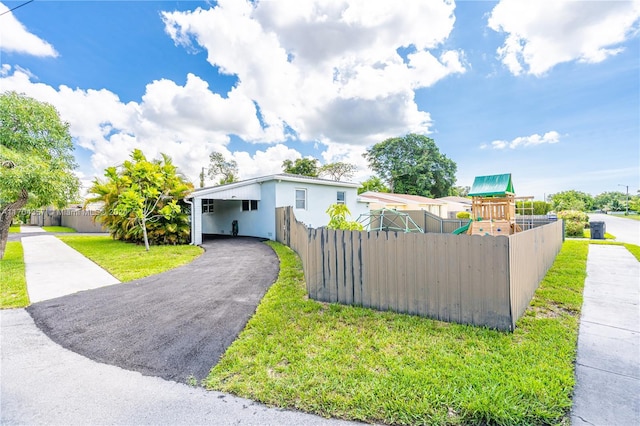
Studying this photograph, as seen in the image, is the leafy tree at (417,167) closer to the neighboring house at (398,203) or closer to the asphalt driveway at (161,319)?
the neighboring house at (398,203)

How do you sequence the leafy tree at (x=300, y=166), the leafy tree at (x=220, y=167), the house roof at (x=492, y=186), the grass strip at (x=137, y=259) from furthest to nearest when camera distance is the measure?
1. the leafy tree at (x=220, y=167)
2. the leafy tree at (x=300, y=166)
3. the house roof at (x=492, y=186)
4. the grass strip at (x=137, y=259)

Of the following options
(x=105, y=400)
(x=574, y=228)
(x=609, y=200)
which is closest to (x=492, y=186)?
(x=574, y=228)

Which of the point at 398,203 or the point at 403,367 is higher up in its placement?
the point at 398,203

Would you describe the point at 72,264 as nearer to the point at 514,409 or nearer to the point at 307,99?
the point at 514,409

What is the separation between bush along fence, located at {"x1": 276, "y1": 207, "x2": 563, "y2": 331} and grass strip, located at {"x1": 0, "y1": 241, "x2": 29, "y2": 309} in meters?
5.44

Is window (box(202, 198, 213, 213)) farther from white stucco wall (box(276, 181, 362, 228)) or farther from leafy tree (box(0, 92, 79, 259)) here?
leafy tree (box(0, 92, 79, 259))

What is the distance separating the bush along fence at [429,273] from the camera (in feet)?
11.6

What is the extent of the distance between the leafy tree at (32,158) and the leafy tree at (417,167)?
36.7 metres

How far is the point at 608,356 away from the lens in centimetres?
299

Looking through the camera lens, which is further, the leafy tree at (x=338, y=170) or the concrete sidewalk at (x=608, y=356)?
the leafy tree at (x=338, y=170)

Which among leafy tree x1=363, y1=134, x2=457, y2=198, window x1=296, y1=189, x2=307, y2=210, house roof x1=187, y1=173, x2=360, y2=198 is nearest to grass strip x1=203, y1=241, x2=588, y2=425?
house roof x1=187, y1=173, x2=360, y2=198

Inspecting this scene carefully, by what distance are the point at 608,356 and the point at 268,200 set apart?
12.5m

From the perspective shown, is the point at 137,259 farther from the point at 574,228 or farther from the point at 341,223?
the point at 574,228

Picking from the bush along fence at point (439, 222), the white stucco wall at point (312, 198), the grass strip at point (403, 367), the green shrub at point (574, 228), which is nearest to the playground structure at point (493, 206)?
the bush along fence at point (439, 222)
